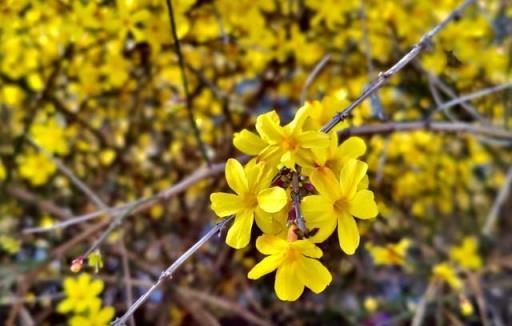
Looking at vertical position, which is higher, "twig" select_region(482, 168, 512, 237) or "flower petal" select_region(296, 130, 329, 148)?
"twig" select_region(482, 168, 512, 237)

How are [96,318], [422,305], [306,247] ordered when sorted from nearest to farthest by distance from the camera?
1. [306,247]
2. [96,318]
3. [422,305]

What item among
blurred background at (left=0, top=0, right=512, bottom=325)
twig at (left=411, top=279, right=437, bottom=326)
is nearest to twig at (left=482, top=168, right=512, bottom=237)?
blurred background at (left=0, top=0, right=512, bottom=325)

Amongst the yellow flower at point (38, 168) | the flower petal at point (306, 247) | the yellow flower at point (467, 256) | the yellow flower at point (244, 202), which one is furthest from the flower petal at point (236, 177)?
the yellow flower at point (467, 256)

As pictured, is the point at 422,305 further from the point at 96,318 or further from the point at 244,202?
the point at 244,202

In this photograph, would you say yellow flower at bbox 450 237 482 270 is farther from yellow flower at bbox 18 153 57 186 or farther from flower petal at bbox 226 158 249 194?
flower petal at bbox 226 158 249 194

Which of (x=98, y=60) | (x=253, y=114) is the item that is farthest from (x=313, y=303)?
(x=98, y=60)

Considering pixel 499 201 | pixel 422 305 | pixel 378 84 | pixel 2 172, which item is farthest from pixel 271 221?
pixel 499 201

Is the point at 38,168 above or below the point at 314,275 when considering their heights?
above
